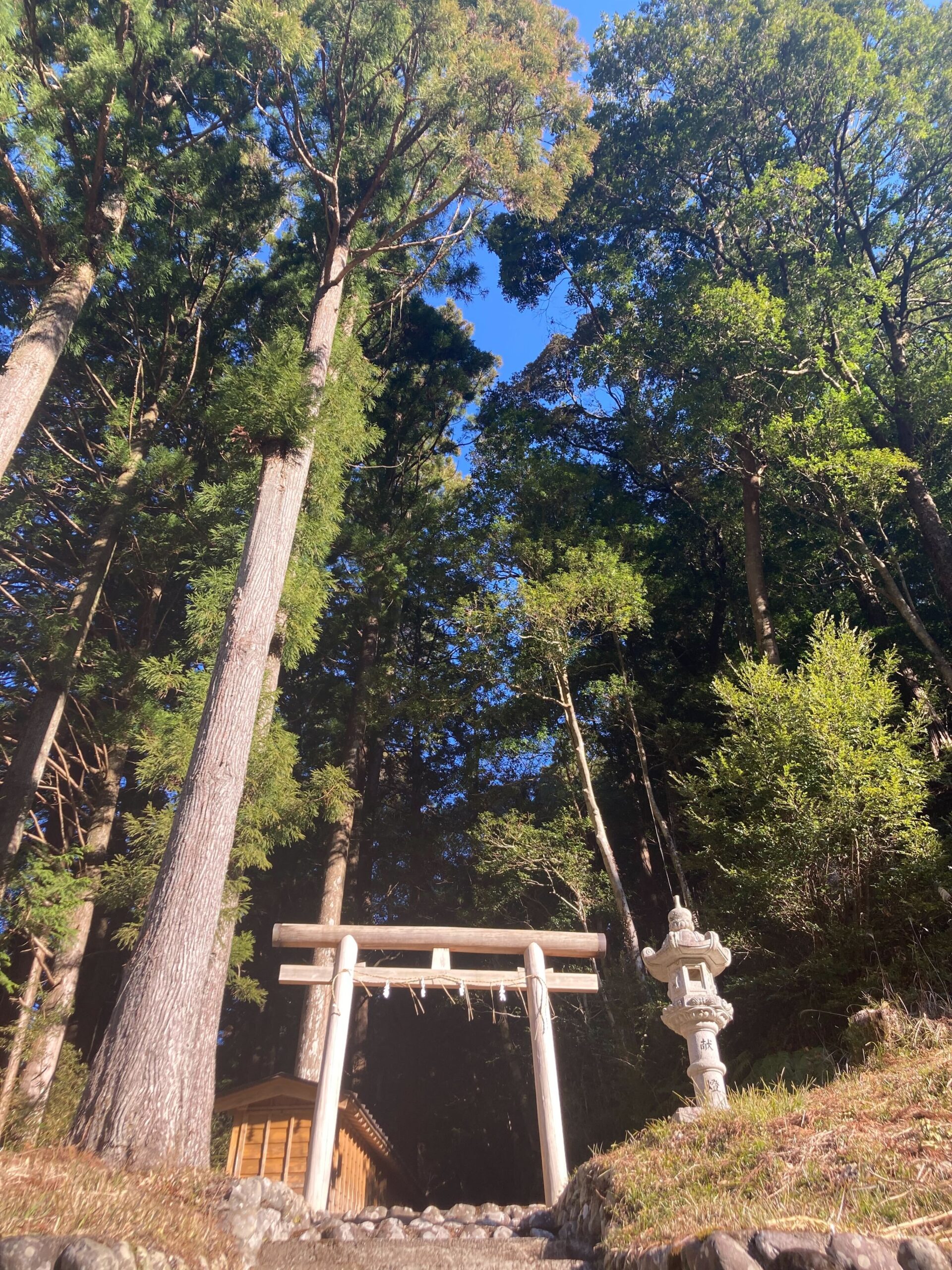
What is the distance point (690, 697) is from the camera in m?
10.2

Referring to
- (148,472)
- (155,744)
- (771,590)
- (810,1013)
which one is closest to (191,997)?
(155,744)

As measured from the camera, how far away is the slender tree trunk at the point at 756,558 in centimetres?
877

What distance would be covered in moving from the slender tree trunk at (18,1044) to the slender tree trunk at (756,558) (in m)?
7.67

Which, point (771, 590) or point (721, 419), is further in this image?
point (771, 590)

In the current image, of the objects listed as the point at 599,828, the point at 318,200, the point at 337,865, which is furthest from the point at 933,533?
the point at 318,200

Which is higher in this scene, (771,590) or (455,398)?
(455,398)

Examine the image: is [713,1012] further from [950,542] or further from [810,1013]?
[950,542]

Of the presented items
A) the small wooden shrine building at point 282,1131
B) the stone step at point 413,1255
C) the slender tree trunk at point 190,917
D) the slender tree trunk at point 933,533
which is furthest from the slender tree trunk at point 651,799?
the stone step at point 413,1255

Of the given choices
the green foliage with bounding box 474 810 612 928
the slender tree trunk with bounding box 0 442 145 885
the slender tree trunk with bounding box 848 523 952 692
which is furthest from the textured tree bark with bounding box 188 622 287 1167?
the slender tree trunk with bounding box 848 523 952 692

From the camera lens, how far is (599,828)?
27.9 ft

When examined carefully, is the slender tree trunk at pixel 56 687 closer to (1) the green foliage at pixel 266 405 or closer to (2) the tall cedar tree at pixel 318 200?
(2) the tall cedar tree at pixel 318 200

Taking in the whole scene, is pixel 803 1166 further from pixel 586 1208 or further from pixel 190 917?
pixel 190 917

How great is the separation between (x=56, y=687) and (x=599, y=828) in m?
5.82

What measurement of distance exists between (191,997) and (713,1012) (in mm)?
3224
